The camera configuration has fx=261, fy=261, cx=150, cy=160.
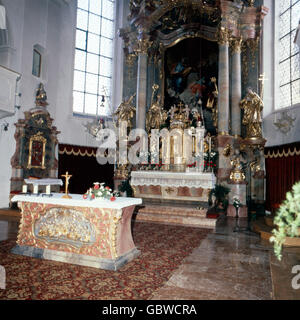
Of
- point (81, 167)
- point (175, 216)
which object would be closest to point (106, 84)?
point (81, 167)

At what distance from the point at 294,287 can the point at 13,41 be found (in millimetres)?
11653

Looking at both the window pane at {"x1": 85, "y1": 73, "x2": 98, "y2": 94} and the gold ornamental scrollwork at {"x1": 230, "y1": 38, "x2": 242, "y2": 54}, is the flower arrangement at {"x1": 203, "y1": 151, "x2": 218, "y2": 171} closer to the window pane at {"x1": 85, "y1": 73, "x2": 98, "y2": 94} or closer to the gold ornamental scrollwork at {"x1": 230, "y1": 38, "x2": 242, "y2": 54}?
the gold ornamental scrollwork at {"x1": 230, "y1": 38, "x2": 242, "y2": 54}

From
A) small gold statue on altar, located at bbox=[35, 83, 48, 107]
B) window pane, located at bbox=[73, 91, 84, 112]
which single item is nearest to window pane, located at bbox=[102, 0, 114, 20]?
window pane, located at bbox=[73, 91, 84, 112]

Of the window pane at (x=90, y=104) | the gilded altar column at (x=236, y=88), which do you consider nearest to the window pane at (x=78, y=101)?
the window pane at (x=90, y=104)

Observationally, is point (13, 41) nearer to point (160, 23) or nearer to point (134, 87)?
point (134, 87)

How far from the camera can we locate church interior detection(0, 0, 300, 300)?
13.9ft

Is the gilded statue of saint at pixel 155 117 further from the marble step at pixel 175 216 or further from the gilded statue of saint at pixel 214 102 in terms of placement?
the marble step at pixel 175 216

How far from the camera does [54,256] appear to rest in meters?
4.36

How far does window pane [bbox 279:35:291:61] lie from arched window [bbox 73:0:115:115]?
323 inches

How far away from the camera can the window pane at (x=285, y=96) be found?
10.8 m

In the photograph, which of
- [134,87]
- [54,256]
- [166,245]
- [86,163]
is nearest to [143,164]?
[86,163]

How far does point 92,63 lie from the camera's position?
13922mm

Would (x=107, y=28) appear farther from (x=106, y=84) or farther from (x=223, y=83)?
(x=223, y=83)

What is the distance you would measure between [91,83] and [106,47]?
234cm
